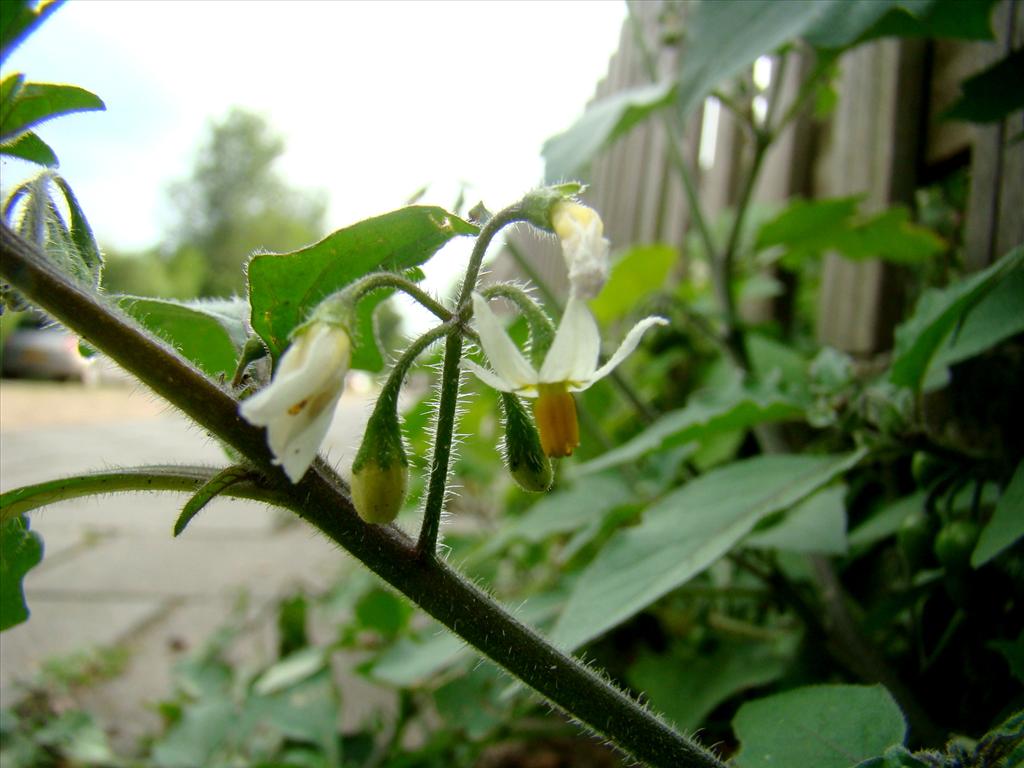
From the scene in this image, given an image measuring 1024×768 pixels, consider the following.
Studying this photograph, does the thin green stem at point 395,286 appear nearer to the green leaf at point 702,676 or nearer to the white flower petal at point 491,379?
the white flower petal at point 491,379

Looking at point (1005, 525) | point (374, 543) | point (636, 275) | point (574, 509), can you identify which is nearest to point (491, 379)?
point (374, 543)

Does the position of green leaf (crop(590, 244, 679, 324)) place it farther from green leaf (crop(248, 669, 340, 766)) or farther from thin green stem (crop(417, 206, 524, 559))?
thin green stem (crop(417, 206, 524, 559))

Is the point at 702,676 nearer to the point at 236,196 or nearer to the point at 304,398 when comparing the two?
the point at 304,398

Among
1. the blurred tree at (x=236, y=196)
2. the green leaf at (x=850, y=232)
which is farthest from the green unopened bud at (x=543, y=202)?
the blurred tree at (x=236, y=196)

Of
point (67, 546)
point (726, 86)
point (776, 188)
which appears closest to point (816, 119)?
point (776, 188)

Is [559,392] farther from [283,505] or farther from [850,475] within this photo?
[850,475]
